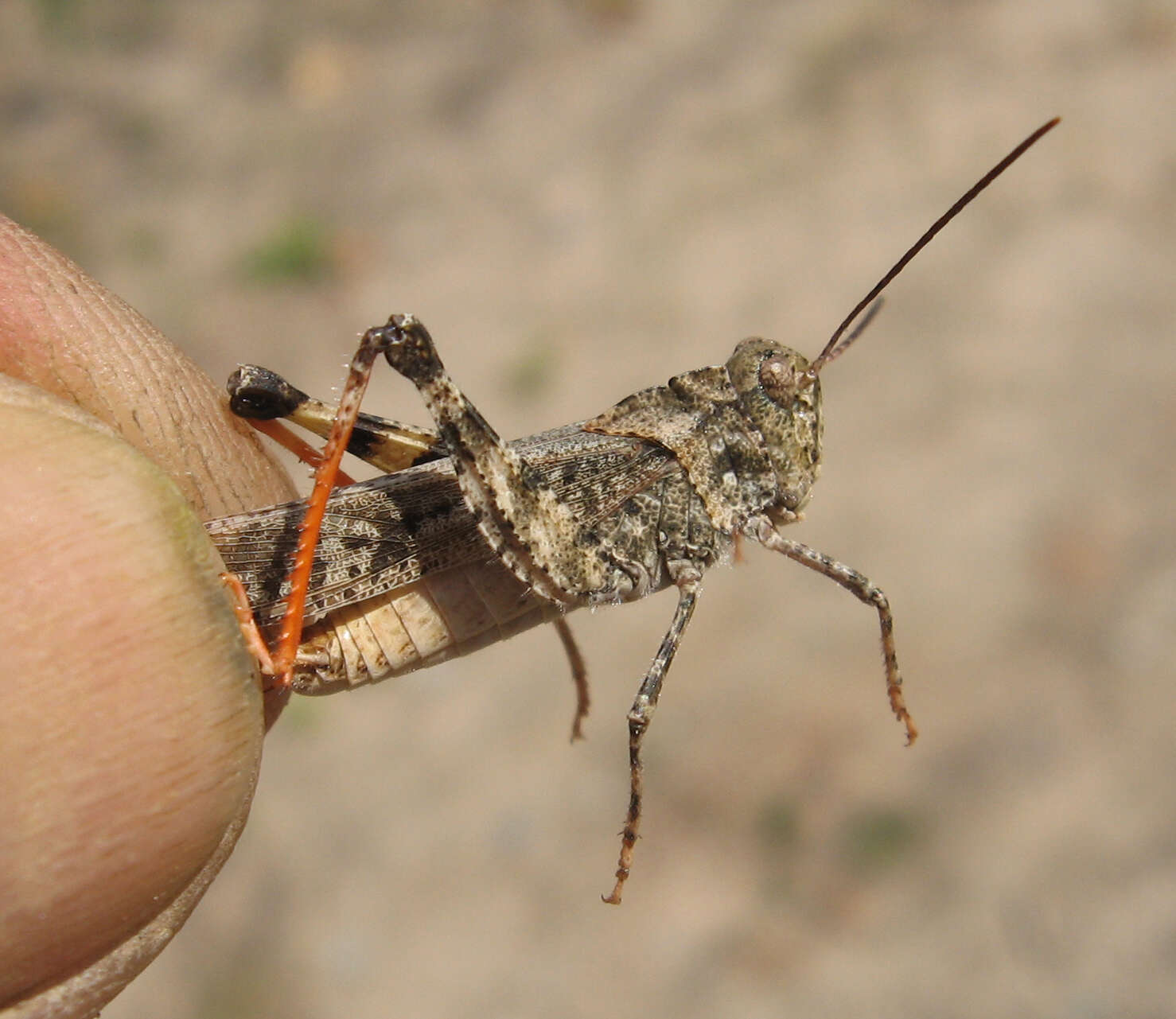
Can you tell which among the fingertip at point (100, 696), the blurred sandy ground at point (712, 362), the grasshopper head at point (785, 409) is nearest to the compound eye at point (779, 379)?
the grasshopper head at point (785, 409)

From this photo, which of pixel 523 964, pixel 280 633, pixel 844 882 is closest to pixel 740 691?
pixel 844 882

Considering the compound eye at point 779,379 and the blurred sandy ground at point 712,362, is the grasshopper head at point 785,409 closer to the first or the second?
the compound eye at point 779,379

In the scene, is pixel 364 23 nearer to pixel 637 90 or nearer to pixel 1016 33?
pixel 637 90

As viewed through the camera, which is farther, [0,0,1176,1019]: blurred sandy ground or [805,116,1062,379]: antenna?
[0,0,1176,1019]: blurred sandy ground

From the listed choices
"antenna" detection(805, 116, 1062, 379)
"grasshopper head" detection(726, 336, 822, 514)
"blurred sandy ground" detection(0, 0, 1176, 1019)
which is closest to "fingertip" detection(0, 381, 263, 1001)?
"grasshopper head" detection(726, 336, 822, 514)

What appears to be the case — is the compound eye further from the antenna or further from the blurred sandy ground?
the blurred sandy ground

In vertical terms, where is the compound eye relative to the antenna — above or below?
below

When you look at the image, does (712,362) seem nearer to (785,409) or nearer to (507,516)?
(785,409)

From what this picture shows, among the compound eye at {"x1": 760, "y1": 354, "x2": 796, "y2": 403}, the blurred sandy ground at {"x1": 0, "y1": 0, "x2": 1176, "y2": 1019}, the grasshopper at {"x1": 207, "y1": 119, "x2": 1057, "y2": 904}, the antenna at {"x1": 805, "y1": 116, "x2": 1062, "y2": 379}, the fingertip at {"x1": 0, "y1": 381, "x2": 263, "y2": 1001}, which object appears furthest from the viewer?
the blurred sandy ground at {"x1": 0, "y1": 0, "x2": 1176, "y2": 1019}
